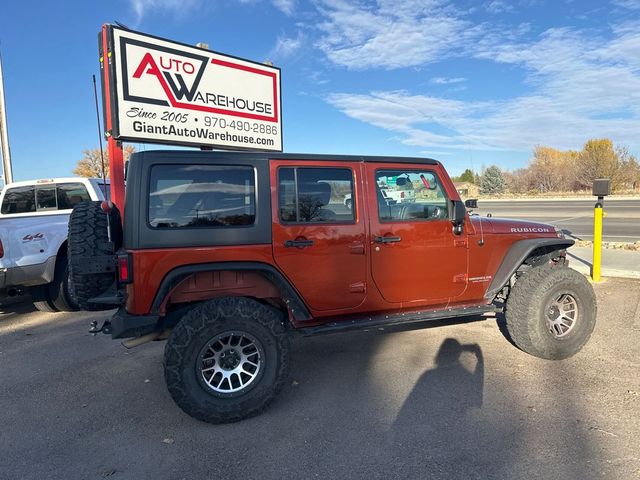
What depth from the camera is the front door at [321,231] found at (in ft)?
11.8

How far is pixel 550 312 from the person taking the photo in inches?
171

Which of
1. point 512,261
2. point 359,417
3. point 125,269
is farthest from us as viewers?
point 512,261

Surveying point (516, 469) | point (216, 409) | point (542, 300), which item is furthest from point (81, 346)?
point (542, 300)

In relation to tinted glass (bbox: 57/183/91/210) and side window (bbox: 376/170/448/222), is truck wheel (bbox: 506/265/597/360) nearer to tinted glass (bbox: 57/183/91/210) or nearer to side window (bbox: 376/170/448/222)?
side window (bbox: 376/170/448/222)

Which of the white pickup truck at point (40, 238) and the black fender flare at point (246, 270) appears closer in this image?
the black fender flare at point (246, 270)

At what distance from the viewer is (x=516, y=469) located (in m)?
2.64

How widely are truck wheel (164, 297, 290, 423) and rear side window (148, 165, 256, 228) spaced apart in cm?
63

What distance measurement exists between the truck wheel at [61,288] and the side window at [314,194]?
4.06 meters

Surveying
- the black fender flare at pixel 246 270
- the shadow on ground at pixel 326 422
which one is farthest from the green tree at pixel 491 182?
the black fender flare at pixel 246 270

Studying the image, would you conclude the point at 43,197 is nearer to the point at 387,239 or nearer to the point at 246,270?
the point at 246,270

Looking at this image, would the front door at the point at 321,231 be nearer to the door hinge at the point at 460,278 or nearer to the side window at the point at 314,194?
the side window at the point at 314,194

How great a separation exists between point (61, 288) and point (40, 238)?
771mm

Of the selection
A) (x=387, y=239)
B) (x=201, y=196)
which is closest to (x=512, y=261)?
(x=387, y=239)

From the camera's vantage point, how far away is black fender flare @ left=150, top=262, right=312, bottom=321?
3262 mm
